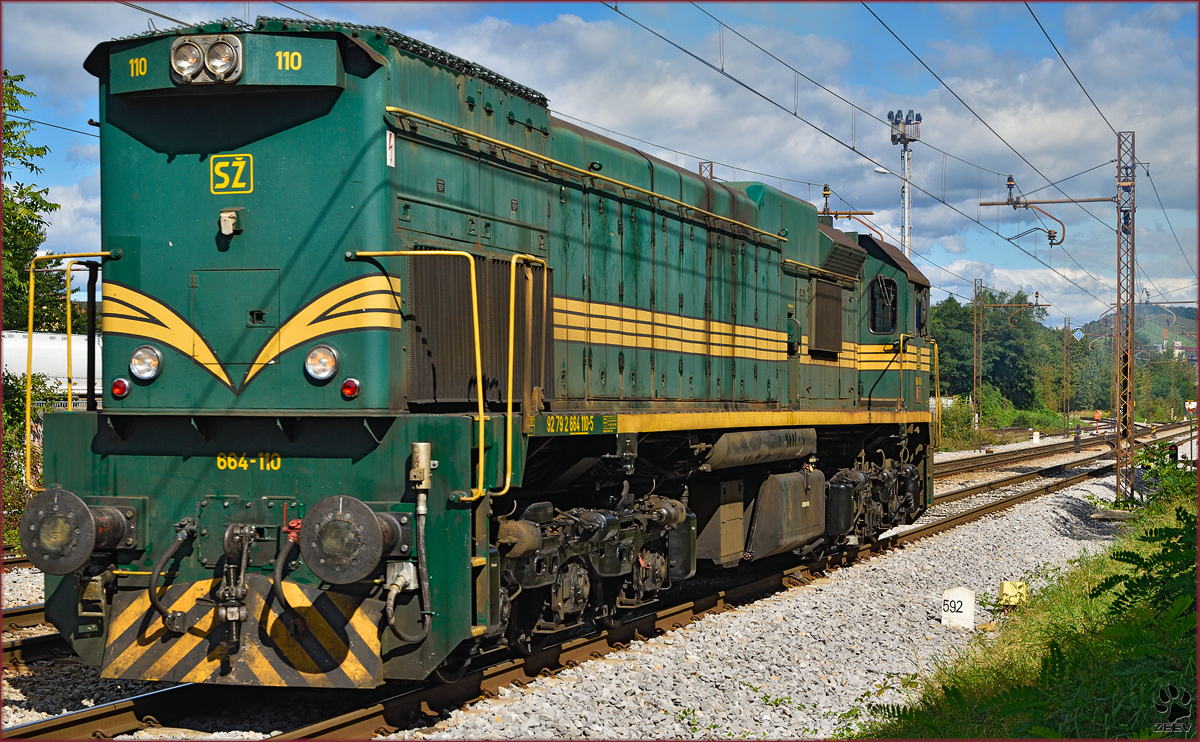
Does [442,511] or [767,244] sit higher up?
[767,244]

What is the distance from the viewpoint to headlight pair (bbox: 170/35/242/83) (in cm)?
570

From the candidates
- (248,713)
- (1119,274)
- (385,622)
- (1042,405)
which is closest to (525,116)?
(385,622)

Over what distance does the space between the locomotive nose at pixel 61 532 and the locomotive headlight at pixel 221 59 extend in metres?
2.53

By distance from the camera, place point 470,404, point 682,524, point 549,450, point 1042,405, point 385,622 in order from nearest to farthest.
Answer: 1. point 385,622
2. point 470,404
3. point 549,450
4. point 682,524
5. point 1042,405

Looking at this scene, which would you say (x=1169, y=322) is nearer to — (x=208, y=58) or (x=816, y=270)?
(x=816, y=270)

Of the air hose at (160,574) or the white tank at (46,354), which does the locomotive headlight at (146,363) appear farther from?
the white tank at (46,354)

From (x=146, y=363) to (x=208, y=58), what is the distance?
183 centimetres

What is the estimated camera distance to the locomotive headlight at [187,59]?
Result: 5723mm

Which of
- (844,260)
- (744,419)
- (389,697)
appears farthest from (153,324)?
(844,260)

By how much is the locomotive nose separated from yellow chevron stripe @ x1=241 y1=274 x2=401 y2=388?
3.60ft

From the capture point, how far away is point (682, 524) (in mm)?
8391

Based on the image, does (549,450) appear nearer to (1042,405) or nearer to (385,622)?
(385,622)

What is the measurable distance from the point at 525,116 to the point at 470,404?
2206 mm

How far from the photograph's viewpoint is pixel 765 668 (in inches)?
287
